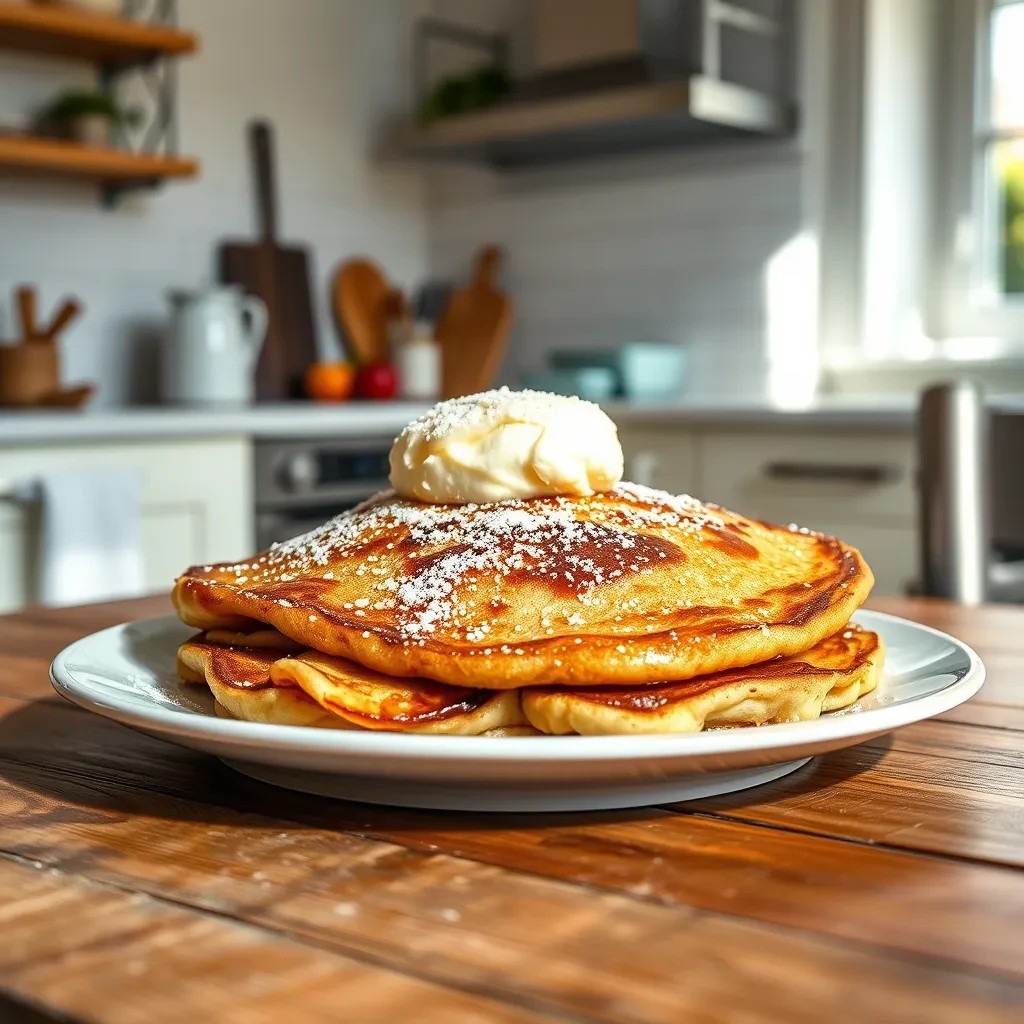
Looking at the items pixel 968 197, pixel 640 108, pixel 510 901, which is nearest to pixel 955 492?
pixel 510 901

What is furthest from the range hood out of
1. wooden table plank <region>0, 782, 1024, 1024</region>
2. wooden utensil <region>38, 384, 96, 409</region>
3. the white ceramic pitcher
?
wooden table plank <region>0, 782, 1024, 1024</region>

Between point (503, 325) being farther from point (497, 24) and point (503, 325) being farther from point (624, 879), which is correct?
point (624, 879)

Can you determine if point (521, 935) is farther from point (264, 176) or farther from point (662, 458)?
point (264, 176)

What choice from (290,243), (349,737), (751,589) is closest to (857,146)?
Result: (290,243)

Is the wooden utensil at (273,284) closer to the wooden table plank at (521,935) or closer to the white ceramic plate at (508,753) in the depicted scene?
the white ceramic plate at (508,753)

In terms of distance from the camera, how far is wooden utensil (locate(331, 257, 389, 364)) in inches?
156

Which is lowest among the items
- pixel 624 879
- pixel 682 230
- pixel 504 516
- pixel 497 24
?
pixel 624 879

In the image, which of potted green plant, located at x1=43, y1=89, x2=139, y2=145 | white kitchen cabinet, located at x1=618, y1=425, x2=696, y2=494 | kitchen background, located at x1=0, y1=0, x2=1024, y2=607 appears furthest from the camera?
potted green plant, located at x1=43, y1=89, x2=139, y2=145

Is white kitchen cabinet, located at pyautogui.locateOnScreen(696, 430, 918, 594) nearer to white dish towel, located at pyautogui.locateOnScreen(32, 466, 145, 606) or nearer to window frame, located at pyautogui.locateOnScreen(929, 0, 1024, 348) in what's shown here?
window frame, located at pyautogui.locateOnScreen(929, 0, 1024, 348)

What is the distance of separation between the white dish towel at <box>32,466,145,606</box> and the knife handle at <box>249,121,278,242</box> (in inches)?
52.5

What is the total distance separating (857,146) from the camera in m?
3.34

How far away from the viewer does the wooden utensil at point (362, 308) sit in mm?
3955

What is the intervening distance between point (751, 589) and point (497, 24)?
3623 mm

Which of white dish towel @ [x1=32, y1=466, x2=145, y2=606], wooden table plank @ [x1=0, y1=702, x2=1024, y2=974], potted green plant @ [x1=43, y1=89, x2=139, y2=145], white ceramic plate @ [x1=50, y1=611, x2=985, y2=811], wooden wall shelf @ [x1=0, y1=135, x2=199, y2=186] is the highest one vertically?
potted green plant @ [x1=43, y1=89, x2=139, y2=145]
